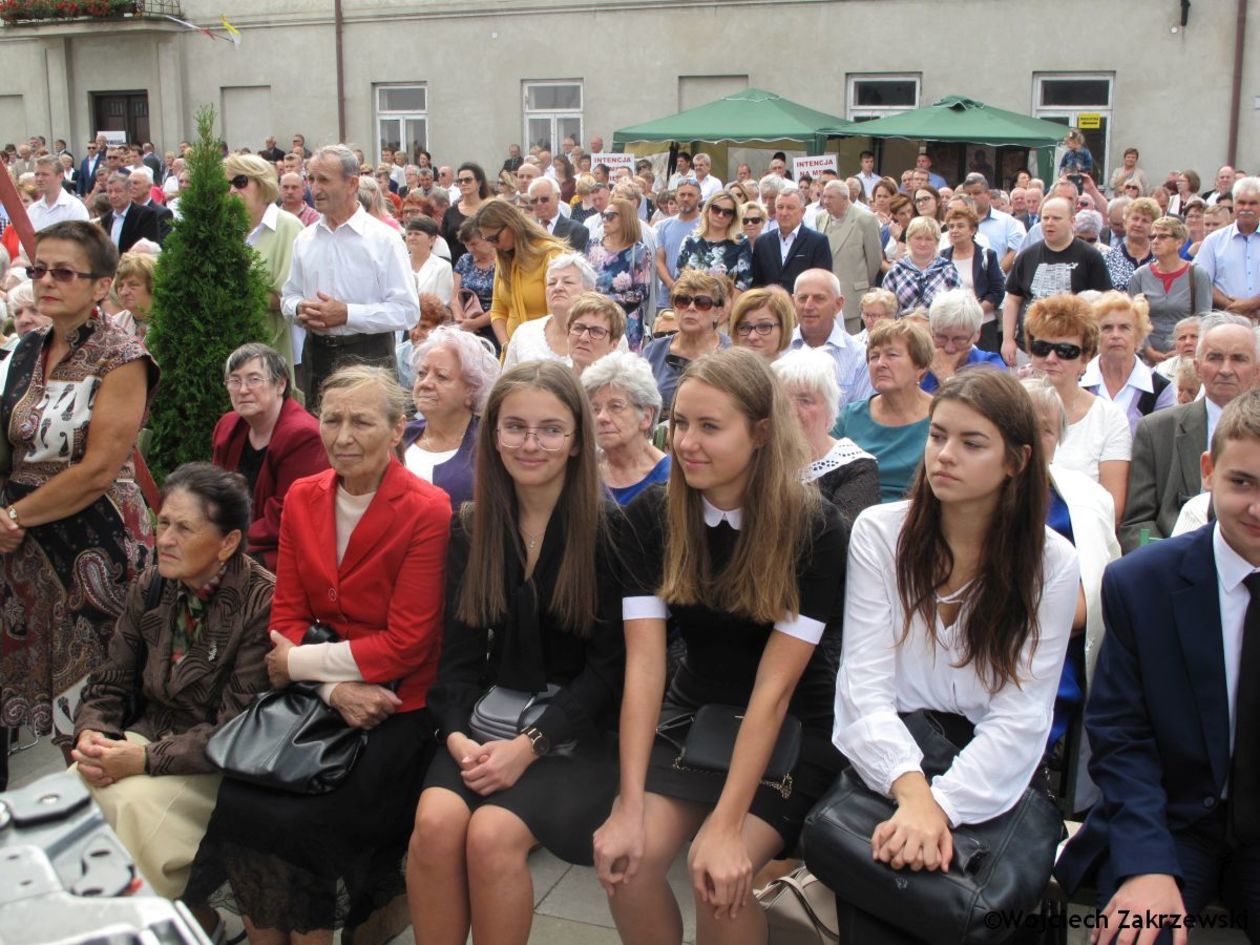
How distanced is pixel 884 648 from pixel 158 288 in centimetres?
392

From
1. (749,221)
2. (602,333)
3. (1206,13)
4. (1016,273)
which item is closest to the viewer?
(602,333)

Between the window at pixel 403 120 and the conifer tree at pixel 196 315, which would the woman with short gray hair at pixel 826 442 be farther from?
the window at pixel 403 120

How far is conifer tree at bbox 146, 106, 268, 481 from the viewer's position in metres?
5.48

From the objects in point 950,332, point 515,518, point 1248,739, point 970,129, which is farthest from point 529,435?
point 970,129

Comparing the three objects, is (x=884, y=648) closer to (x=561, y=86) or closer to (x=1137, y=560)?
(x=1137, y=560)

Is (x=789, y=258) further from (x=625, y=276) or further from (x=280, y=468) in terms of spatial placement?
(x=280, y=468)

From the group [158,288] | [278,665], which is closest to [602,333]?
[158,288]

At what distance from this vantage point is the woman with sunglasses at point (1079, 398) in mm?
4793

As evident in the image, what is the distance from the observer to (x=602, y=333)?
550 centimetres

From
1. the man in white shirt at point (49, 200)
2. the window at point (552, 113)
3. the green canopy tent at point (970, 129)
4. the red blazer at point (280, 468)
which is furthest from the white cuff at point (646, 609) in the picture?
the window at point (552, 113)

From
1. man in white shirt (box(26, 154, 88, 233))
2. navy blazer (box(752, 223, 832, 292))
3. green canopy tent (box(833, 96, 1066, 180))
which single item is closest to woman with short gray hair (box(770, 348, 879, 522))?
navy blazer (box(752, 223, 832, 292))

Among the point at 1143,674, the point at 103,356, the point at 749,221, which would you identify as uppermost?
the point at 749,221

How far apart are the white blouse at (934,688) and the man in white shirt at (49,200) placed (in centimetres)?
1064

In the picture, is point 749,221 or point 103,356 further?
point 749,221
